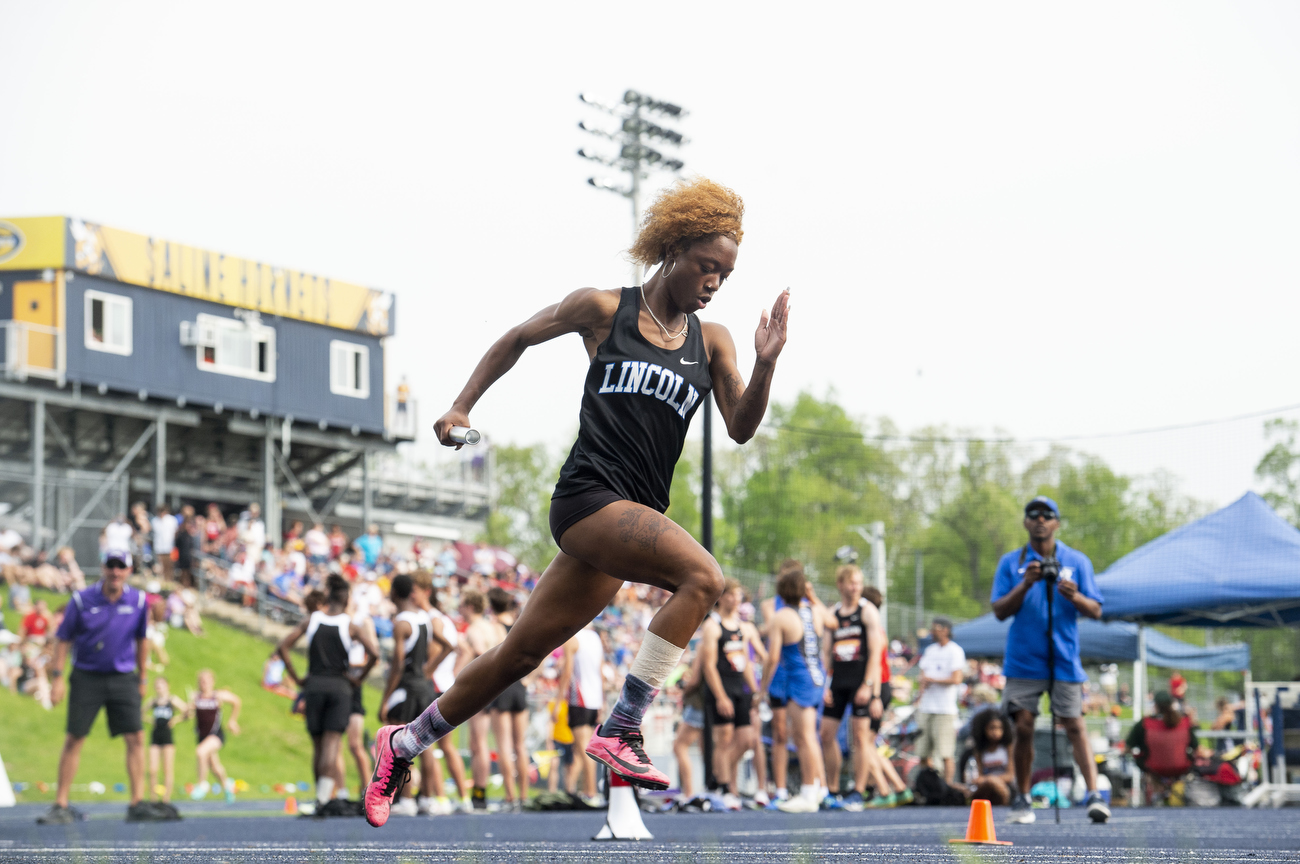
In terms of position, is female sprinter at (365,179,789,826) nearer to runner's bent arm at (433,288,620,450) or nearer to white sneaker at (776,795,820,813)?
runner's bent arm at (433,288,620,450)

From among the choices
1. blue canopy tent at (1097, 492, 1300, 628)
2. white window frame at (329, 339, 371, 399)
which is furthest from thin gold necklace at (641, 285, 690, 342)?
white window frame at (329, 339, 371, 399)

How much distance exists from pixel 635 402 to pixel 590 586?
672 mm

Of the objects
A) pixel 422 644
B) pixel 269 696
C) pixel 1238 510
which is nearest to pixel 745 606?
pixel 269 696

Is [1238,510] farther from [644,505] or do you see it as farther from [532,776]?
[644,505]

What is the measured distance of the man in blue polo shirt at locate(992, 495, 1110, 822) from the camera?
9.03 metres

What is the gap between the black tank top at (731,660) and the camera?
13.2m

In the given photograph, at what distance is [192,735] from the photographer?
75.7ft

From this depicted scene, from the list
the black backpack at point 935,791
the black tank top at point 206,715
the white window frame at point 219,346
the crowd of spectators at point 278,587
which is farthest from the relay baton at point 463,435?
the white window frame at point 219,346

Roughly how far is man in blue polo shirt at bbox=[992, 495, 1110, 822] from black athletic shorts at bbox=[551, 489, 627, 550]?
496 centimetres

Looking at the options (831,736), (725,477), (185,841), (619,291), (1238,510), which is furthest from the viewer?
(725,477)

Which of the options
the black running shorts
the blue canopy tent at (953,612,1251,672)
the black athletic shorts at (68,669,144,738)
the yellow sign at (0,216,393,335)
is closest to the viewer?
the black athletic shorts at (68,669,144,738)

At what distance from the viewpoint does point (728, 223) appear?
5066mm

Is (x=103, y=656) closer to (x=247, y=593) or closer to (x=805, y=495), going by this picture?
(x=805, y=495)

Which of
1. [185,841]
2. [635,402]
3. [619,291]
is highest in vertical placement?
[619,291]
